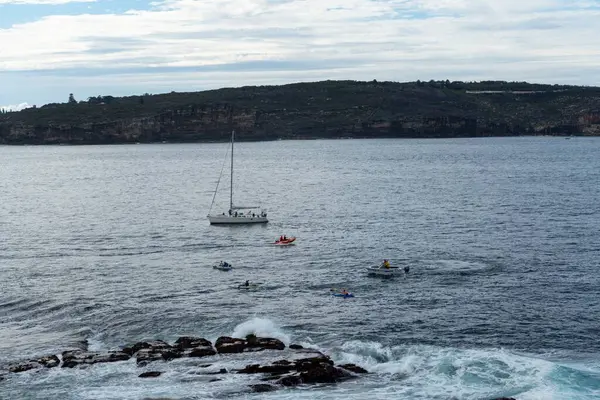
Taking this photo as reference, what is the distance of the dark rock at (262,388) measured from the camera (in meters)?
43.2

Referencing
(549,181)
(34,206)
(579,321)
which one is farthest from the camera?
(549,181)

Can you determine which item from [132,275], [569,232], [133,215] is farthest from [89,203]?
[569,232]

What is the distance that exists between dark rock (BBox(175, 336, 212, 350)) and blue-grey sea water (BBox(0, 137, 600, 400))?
2.12 m

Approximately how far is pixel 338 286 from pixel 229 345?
58.4 feet

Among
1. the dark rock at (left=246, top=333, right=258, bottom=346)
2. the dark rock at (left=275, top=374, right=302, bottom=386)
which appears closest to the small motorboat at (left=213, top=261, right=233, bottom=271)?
the dark rock at (left=246, top=333, right=258, bottom=346)

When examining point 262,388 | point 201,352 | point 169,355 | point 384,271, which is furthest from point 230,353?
point 384,271

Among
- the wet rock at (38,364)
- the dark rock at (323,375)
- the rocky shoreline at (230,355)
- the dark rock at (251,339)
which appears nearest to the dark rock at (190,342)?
the rocky shoreline at (230,355)

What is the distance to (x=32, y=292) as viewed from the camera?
220 ft

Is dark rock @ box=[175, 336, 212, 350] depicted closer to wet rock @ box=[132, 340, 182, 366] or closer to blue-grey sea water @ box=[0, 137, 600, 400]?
wet rock @ box=[132, 340, 182, 366]

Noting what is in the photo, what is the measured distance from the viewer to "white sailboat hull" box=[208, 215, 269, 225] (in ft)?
344

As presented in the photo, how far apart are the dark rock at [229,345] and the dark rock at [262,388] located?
23.3 feet

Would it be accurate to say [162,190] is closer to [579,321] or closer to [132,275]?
[132,275]

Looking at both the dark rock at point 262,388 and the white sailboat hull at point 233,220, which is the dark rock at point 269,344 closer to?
the dark rock at point 262,388

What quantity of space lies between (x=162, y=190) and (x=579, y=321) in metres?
108
